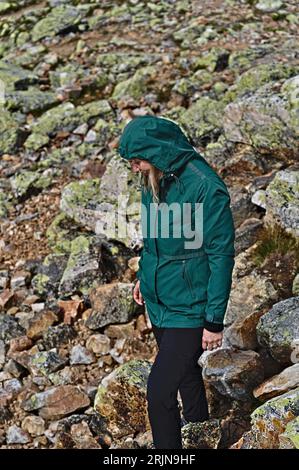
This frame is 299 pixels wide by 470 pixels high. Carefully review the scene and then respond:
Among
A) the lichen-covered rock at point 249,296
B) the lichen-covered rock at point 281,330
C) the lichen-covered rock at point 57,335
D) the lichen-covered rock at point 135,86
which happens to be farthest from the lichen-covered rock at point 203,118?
the lichen-covered rock at point 281,330

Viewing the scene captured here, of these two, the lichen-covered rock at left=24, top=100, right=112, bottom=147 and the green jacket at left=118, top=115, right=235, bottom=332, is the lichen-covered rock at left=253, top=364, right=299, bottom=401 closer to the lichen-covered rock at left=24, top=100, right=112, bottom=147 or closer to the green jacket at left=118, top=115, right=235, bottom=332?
the green jacket at left=118, top=115, right=235, bottom=332

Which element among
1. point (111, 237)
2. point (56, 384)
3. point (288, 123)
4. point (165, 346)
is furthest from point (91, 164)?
point (165, 346)

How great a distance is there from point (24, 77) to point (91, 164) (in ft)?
13.3

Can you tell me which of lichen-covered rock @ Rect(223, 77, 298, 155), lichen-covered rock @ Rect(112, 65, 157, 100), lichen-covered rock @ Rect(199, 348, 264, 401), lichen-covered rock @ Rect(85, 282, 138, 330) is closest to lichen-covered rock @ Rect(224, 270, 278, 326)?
lichen-covered rock @ Rect(199, 348, 264, 401)

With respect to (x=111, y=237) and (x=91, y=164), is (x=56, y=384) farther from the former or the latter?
(x=91, y=164)

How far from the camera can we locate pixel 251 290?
7.83 meters

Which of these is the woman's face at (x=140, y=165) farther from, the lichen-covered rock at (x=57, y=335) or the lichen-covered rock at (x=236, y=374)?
the lichen-covered rock at (x=57, y=335)

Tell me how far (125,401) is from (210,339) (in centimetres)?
223

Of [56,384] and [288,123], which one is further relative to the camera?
[288,123]

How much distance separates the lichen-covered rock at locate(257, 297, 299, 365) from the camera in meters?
6.64

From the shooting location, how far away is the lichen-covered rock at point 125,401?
23.0 feet

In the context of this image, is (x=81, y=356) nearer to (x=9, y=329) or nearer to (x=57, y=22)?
(x=9, y=329)

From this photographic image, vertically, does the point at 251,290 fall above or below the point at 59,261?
above

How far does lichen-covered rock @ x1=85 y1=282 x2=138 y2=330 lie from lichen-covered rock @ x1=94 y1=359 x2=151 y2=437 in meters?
1.60
